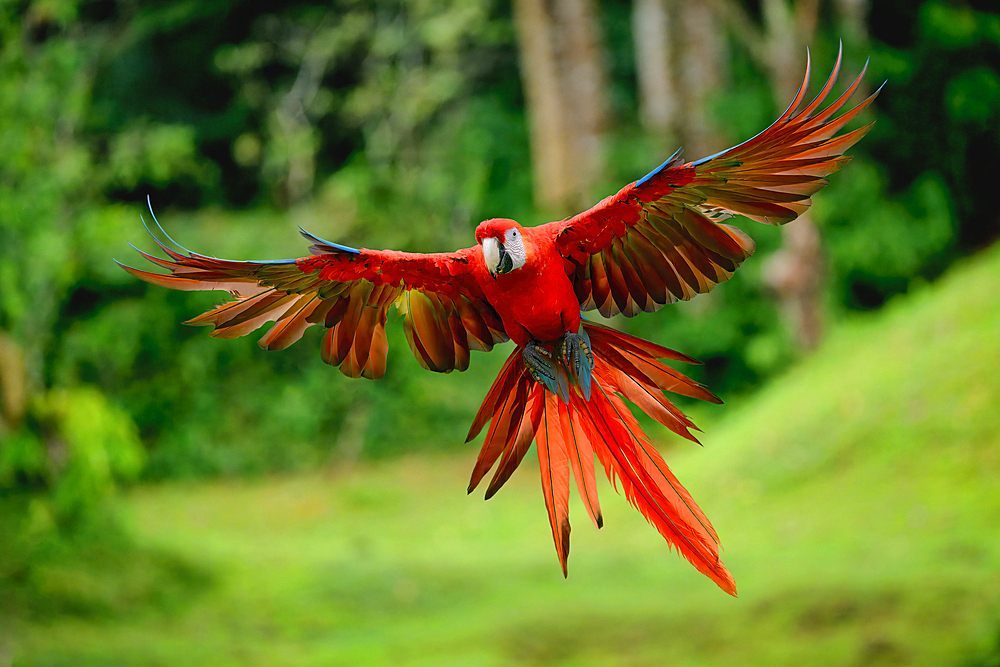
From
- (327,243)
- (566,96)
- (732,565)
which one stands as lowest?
(732,565)

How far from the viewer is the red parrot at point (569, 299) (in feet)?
3.21

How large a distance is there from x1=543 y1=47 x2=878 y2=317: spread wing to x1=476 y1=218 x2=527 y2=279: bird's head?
0.09 meters

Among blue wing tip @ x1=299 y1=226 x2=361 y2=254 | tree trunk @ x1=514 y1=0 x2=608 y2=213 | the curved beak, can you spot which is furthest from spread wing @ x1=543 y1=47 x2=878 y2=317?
tree trunk @ x1=514 y1=0 x2=608 y2=213

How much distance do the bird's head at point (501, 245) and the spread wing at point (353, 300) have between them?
0.09 metres

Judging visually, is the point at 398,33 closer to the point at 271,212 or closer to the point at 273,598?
the point at 271,212

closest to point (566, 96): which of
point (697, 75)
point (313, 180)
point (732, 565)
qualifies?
point (697, 75)

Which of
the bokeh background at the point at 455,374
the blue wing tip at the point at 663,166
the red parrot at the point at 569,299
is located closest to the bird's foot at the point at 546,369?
the red parrot at the point at 569,299

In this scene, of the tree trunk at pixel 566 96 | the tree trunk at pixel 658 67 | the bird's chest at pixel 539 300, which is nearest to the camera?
the bird's chest at pixel 539 300

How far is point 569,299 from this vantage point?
1.11 metres

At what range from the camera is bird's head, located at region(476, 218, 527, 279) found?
100 centimetres

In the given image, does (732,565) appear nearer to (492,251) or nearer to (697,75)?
(492,251)

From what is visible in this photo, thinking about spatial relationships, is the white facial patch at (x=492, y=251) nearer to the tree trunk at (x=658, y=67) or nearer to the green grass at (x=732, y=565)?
the green grass at (x=732, y=565)

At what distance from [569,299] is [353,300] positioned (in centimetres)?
30

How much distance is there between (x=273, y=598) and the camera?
13.3 ft
